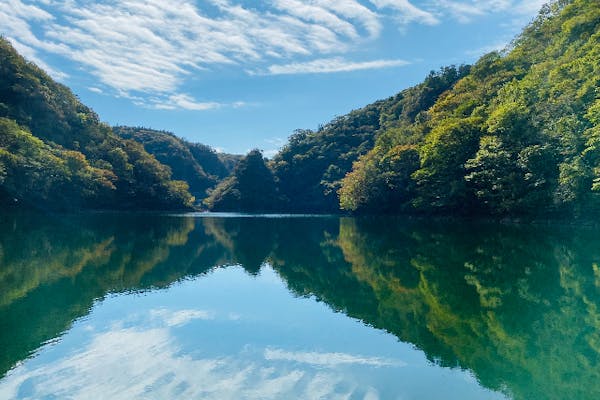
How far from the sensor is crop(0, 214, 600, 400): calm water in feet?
21.9

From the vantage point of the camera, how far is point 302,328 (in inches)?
390

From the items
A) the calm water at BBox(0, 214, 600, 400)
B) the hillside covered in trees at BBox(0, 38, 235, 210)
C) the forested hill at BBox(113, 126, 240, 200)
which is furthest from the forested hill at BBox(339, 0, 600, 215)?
the forested hill at BBox(113, 126, 240, 200)

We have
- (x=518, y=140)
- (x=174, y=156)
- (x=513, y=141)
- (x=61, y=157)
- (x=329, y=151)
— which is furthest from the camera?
(x=174, y=156)

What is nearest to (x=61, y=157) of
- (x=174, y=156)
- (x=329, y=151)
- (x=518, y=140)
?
(x=518, y=140)

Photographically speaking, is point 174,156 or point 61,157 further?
point 174,156

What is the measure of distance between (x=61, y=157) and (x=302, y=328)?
195 feet

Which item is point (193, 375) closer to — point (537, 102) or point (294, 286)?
point (294, 286)

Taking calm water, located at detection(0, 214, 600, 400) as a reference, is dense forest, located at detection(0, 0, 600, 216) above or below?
above

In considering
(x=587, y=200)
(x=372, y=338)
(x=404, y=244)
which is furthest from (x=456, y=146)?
(x=372, y=338)

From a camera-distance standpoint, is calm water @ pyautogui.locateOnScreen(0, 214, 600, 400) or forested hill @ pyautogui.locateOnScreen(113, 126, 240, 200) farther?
forested hill @ pyautogui.locateOnScreen(113, 126, 240, 200)

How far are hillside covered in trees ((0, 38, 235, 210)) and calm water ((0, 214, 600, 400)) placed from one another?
36480mm

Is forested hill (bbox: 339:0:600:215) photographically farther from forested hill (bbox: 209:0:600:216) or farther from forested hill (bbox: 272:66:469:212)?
forested hill (bbox: 272:66:469:212)

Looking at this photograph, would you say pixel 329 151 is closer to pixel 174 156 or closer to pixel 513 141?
pixel 174 156

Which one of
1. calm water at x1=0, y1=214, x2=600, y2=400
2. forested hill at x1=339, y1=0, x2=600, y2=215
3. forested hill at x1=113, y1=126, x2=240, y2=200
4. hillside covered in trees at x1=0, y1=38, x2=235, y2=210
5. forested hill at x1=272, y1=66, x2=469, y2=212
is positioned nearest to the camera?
calm water at x1=0, y1=214, x2=600, y2=400
